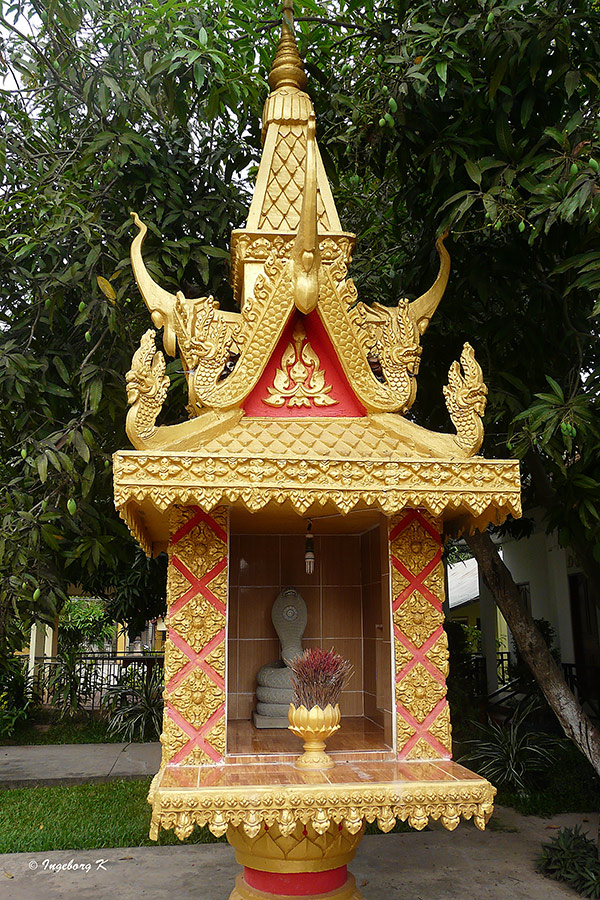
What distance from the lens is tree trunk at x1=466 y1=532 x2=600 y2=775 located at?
6039 millimetres

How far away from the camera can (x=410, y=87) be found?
5.23 metres

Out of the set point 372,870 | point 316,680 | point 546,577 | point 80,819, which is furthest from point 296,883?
point 546,577

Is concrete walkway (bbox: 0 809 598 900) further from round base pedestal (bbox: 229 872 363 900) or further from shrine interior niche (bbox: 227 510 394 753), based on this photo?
round base pedestal (bbox: 229 872 363 900)

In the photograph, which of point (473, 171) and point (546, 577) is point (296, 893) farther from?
point (546, 577)

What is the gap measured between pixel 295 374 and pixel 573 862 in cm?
489

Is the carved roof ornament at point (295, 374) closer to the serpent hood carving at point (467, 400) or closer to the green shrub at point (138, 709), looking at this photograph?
the serpent hood carving at point (467, 400)

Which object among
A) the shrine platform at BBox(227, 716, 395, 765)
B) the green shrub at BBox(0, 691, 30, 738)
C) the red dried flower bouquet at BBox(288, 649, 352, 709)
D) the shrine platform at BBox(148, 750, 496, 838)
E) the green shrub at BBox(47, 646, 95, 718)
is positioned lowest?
the green shrub at BBox(0, 691, 30, 738)

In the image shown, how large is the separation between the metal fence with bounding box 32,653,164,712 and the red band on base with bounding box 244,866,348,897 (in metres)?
9.44

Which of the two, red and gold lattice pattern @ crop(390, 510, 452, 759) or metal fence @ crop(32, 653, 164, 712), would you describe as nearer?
red and gold lattice pattern @ crop(390, 510, 452, 759)

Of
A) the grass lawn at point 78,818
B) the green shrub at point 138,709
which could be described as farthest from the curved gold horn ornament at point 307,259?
the green shrub at point 138,709

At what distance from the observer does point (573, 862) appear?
20.4 ft

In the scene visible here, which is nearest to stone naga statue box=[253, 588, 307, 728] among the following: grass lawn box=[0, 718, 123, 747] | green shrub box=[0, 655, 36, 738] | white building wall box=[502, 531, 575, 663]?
white building wall box=[502, 531, 575, 663]

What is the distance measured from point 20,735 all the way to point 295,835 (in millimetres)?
10422

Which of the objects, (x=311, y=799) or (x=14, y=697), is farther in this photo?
(x=14, y=697)
